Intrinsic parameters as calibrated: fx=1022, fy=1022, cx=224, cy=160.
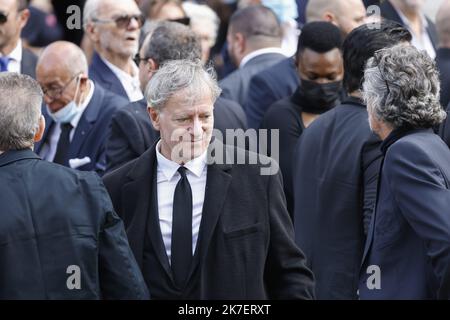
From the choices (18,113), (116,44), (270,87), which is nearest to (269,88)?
(270,87)

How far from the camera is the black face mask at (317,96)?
6270 millimetres

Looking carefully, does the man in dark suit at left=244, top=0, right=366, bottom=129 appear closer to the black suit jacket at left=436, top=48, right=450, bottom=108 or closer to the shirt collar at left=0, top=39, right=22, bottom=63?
the black suit jacket at left=436, top=48, right=450, bottom=108

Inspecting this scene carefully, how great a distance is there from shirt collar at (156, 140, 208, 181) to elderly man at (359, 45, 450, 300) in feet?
2.65

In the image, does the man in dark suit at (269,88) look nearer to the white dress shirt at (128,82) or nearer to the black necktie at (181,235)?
the white dress shirt at (128,82)

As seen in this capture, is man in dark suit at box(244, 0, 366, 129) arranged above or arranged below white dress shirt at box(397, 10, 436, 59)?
below

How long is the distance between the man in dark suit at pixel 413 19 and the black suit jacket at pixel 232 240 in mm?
4054

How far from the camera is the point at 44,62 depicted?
22.3ft

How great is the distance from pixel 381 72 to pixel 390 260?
0.87 meters

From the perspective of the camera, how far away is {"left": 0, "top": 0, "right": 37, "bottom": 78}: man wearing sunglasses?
775 cm

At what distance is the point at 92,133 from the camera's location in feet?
21.7

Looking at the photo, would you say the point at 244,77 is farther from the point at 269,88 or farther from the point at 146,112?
the point at 146,112

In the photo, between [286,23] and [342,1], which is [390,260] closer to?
[342,1]

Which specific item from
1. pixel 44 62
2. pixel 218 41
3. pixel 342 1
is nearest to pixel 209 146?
pixel 44 62

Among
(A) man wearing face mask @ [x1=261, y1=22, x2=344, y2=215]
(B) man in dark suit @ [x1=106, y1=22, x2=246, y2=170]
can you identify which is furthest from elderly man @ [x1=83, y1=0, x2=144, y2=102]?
(A) man wearing face mask @ [x1=261, y1=22, x2=344, y2=215]
